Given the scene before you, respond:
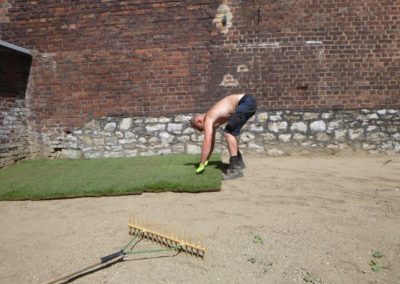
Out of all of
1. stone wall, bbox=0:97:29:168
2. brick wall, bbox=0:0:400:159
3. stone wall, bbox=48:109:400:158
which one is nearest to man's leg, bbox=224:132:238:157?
stone wall, bbox=48:109:400:158

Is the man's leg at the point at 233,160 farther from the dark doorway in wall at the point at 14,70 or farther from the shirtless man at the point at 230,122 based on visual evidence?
the dark doorway in wall at the point at 14,70

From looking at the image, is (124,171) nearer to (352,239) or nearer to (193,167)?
(193,167)

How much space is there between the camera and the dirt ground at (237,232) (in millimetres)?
2439

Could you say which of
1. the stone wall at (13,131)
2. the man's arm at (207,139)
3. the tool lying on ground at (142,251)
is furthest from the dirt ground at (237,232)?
the stone wall at (13,131)

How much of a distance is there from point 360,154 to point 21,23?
7.49 metres

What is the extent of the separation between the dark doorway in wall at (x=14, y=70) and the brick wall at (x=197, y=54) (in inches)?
8.3

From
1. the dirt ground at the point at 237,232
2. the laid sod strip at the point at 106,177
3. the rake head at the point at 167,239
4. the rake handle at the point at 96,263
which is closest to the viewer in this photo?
the rake handle at the point at 96,263

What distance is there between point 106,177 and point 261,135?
10.5ft

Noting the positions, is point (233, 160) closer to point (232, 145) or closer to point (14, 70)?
point (232, 145)

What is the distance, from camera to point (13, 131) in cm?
691

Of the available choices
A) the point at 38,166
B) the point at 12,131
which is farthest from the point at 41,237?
the point at 12,131

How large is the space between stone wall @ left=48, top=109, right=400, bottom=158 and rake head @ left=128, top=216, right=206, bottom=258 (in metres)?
3.79

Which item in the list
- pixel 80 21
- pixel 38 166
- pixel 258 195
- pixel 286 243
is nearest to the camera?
pixel 286 243

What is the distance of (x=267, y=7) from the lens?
664cm
